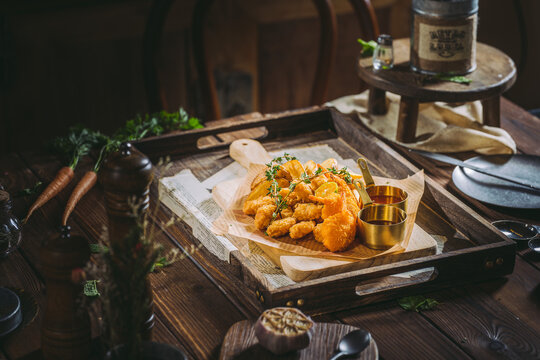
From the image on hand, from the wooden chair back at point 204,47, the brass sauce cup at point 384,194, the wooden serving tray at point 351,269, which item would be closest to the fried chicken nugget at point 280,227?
the wooden serving tray at point 351,269

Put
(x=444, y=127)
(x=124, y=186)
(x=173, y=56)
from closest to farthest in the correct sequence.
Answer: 1. (x=124, y=186)
2. (x=444, y=127)
3. (x=173, y=56)

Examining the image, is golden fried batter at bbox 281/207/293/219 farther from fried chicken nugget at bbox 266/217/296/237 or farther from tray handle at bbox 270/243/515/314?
tray handle at bbox 270/243/515/314

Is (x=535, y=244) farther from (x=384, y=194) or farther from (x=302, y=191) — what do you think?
(x=302, y=191)

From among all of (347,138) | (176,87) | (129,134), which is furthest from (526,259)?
(176,87)

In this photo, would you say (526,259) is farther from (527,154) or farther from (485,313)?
(527,154)

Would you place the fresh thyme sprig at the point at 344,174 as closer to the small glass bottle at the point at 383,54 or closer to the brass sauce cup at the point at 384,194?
the brass sauce cup at the point at 384,194

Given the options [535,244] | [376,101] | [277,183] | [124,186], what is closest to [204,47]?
[376,101]
